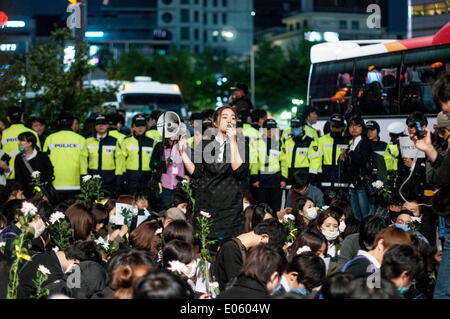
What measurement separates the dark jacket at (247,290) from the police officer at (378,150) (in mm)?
6532

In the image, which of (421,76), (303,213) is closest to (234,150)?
(303,213)

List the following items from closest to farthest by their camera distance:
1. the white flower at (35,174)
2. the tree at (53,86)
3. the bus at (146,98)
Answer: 1. the white flower at (35,174)
2. the tree at (53,86)
3. the bus at (146,98)

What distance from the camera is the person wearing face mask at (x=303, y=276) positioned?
6547mm

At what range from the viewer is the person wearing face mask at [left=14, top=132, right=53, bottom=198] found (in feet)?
43.2

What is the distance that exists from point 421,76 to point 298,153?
141 inches

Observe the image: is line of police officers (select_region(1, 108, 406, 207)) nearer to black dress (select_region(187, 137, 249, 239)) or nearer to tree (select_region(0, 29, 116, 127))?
tree (select_region(0, 29, 116, 127))

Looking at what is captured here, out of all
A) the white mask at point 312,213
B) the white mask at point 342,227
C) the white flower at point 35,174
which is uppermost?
the white flower at point 35,174

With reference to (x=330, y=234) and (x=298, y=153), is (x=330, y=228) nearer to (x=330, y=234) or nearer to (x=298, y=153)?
(x=330, y=234)

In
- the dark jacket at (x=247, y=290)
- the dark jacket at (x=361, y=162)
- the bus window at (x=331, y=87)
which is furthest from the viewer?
the bus window at (x=331, y=87)

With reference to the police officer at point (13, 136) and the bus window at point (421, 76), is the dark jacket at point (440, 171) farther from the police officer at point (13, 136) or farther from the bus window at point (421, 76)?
the bus window at point (421, 76)

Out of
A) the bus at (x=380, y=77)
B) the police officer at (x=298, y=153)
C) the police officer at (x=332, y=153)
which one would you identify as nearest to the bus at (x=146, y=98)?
the bus at (x=380, y=77)

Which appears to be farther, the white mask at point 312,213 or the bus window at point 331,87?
the bus window at point 331,87

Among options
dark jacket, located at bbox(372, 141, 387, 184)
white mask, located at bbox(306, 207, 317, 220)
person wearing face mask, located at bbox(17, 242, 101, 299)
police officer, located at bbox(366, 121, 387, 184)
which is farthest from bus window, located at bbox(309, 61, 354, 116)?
person wearing face mask, located at bbox(17, 242, 101, 299)
